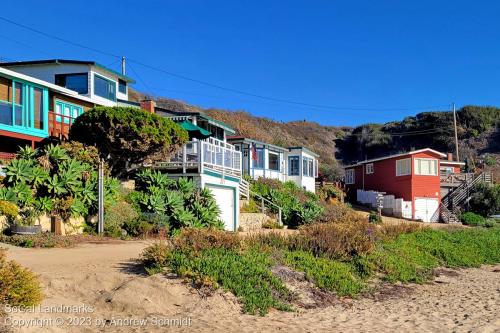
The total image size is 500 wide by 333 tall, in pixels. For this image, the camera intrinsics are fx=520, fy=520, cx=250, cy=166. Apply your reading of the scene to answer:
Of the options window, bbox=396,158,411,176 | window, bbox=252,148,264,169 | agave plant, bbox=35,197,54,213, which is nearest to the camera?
agave plant, bbox=35,197,54,213

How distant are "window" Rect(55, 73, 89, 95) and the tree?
10.0m

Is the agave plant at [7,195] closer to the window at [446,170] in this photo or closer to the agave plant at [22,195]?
the agave plant at [22,195]

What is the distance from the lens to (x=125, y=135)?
19828 millimetres

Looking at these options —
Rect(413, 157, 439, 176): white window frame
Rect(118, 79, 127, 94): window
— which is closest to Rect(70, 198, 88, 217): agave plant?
Rect(118, 79, 127, 94): window

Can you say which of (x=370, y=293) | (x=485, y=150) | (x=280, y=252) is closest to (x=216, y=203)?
(x=280, y=252)

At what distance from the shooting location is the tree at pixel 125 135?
19672mm

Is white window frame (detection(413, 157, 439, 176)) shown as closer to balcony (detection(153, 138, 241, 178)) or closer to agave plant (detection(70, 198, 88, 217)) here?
balcony (detection(153, 138, 241, 178))

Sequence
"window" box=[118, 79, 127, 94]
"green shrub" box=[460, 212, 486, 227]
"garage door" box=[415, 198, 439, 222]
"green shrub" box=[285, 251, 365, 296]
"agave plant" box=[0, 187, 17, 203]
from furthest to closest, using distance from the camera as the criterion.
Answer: "garage door" box=[415, 198, 439, 222], "green shrub" box=[460, 212, 486, 227], "window" box=[118, 79, 127, 94], "agave plant" box=[0, 187, 17, 203], "green shrub" box=[285, 251, 365, 296]

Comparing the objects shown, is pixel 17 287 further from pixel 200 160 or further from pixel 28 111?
pixel 28 111

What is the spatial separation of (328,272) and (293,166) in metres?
29.6

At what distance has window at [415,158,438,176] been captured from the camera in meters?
41.0

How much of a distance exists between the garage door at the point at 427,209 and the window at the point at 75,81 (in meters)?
25.8

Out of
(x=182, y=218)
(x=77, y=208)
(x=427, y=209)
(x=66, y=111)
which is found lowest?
(x=427, y=209)

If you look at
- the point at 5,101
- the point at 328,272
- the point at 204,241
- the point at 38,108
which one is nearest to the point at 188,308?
the point at 204,241
